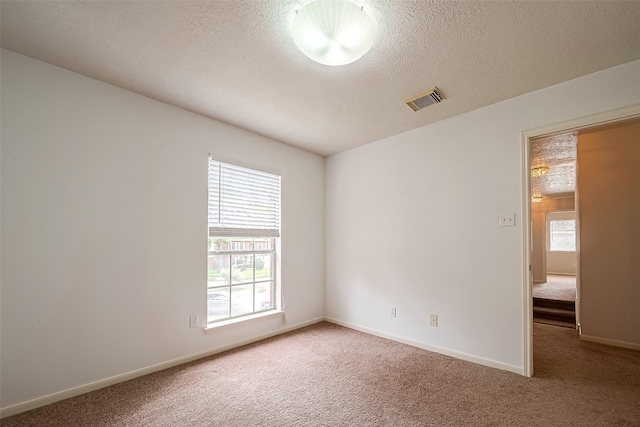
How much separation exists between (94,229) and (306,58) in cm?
217

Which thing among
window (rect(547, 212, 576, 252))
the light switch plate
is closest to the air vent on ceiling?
the light switch plate

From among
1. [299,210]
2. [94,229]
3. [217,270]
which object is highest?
[299,210]

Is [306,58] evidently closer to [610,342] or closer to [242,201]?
[242,201]

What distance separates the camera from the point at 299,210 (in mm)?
4074

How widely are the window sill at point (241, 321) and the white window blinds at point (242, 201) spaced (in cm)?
97

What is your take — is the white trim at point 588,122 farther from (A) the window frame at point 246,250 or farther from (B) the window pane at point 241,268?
(B) the window pane at point 241,268

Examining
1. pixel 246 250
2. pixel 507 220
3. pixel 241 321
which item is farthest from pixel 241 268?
pixel 507 220

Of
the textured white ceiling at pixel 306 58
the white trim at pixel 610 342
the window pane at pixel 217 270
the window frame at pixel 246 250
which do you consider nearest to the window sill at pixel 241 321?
the window frame at pixel 246 250

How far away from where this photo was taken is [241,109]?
2934 millimetres

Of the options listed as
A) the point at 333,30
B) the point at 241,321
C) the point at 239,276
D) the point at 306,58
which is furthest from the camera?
the point at 239,276

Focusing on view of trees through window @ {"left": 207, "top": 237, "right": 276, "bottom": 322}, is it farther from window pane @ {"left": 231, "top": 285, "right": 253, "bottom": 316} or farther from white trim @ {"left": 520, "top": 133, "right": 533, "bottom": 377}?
white trim @ {"left": 520, "top": 133, "right": 533, "bottom": 377}

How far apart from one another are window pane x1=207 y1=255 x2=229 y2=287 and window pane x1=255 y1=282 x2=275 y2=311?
1.60ft

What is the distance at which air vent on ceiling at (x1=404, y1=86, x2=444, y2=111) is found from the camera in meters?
2.56

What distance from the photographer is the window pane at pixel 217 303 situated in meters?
3.14
